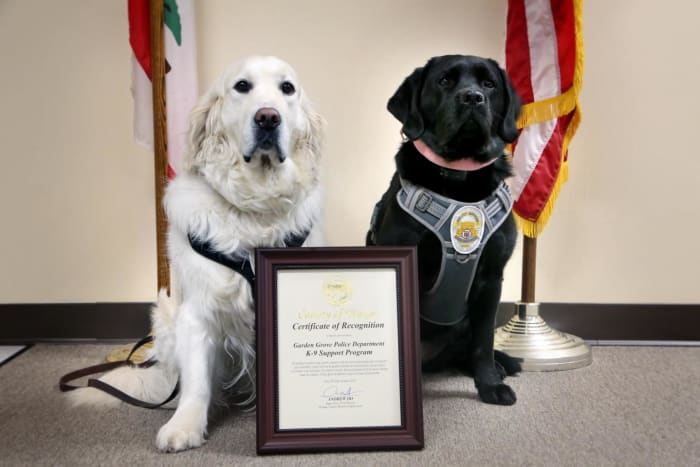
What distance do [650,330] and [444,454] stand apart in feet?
5.23

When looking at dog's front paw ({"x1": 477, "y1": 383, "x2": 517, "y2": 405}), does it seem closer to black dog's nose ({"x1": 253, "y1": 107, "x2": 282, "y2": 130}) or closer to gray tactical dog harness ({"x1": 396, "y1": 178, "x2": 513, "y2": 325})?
gray tactical dog harness ({"x1": 396, "y1": 178, "x2": 513, "y2": 325})

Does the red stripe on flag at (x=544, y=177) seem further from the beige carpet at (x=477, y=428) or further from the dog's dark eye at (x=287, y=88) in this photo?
the dog's dark eye at (x=287, y=88)

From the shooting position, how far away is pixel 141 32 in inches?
95.2

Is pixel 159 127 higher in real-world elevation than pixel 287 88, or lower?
lower

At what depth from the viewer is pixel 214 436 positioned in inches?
65.6

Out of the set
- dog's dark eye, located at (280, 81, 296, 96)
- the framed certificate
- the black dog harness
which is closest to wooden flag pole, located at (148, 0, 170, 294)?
the black dog harness

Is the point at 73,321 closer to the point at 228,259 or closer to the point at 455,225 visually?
the point at 228,259

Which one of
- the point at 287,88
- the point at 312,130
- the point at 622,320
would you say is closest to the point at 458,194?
the point at 312,130

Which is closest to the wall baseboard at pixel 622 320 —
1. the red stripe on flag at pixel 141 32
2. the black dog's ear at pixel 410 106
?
the black dog's ear at pixel 410 106

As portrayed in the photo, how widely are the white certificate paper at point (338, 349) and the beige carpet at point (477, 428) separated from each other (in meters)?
0.10

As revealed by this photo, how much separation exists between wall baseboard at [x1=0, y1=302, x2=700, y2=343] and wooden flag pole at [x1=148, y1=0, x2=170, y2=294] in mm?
440

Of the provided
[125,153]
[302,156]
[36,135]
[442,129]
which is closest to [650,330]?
[442,129]

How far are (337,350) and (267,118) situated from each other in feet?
2.05
